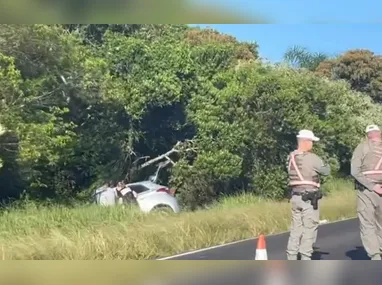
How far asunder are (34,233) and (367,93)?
2932 mm

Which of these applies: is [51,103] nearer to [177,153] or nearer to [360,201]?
[177,153]

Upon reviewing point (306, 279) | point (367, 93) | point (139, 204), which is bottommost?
point (306, 279)

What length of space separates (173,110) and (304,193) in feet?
4.16

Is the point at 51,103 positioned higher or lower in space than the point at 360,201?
higher

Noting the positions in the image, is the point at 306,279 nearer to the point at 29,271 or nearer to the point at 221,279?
the point at 221,279

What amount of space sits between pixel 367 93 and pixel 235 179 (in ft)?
4.24

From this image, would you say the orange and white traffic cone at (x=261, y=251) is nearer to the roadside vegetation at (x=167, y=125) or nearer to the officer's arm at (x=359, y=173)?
the roadside vegetation at (x=167, y=125)

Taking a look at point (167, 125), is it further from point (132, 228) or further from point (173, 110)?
point (132, 228)

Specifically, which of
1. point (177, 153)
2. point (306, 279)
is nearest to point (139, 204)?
point (177, 153)

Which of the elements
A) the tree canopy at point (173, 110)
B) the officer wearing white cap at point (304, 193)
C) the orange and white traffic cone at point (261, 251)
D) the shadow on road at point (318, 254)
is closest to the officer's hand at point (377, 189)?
the tree canopy at point (173, 110)

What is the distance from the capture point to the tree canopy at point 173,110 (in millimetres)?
10289

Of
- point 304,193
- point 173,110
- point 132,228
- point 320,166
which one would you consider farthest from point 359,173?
point 132,228

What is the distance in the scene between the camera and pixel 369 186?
1022 cm

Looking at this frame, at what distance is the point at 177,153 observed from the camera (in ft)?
33.9
